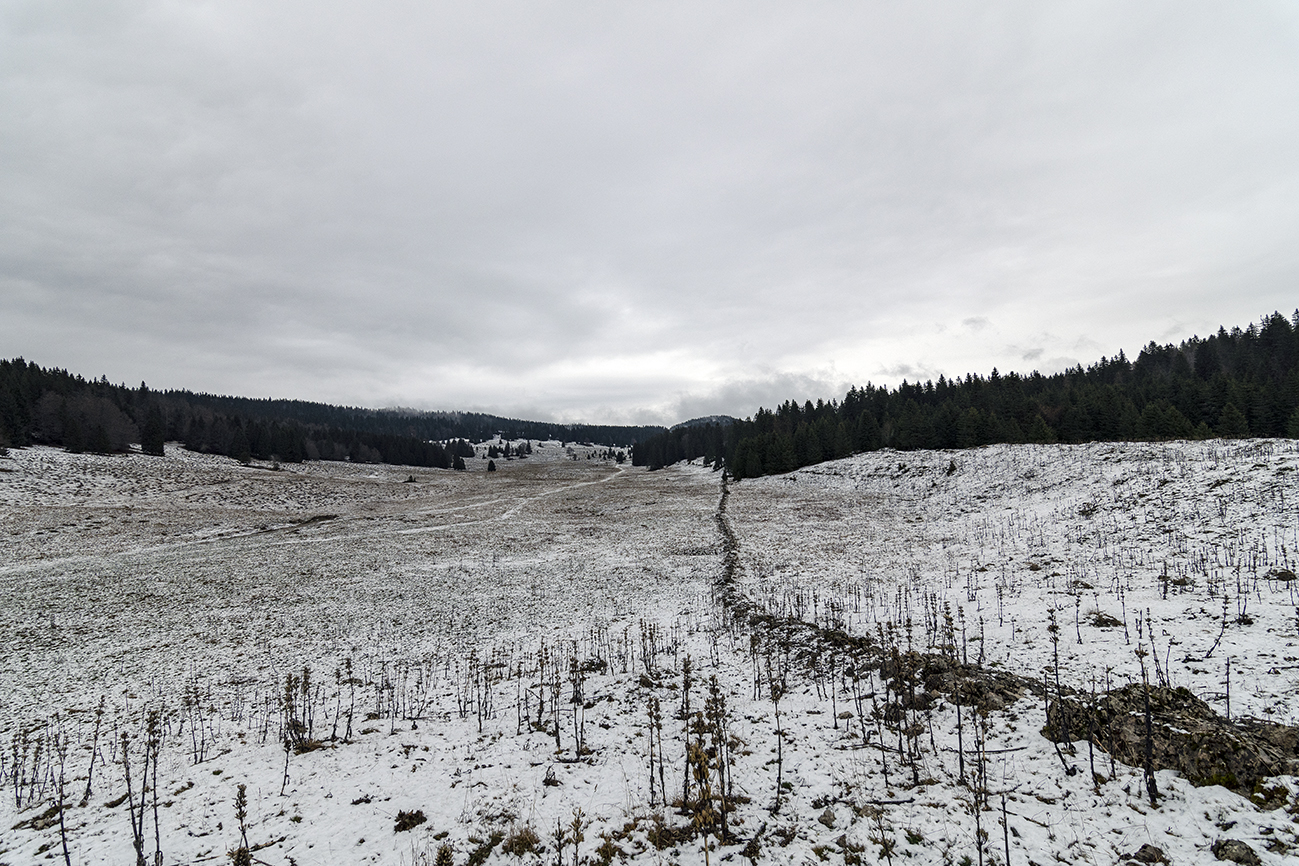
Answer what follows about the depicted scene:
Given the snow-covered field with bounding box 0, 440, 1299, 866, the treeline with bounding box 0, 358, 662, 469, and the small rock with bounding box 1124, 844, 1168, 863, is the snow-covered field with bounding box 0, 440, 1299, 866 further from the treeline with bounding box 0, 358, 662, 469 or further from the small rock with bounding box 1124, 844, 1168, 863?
the treeline with bounding box 0, 358, 662, 469

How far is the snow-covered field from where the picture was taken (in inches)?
258

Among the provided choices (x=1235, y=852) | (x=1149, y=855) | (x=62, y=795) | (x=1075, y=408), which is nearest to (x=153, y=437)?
(x=62, y=795)

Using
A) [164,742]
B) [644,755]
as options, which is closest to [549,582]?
[164,742]

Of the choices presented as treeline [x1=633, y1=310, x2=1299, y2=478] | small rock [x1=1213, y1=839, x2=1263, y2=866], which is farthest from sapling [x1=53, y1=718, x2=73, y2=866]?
treeline [x1=633, y1=310, x2=1299, y2=478]

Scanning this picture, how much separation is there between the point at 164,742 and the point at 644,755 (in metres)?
10.4

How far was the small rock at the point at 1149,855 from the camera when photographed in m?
5.19

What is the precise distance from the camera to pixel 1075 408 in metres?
59.2

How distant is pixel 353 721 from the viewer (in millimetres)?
11039

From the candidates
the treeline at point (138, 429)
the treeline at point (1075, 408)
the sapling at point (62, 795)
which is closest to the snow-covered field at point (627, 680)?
the sapling at point (62, 795)

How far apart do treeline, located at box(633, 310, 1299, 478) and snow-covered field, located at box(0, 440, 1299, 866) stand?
27.8m

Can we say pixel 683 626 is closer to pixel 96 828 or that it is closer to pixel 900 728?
pixel 900 728

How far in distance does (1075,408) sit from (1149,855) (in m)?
71.2

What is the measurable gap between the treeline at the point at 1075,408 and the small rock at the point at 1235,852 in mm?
56062

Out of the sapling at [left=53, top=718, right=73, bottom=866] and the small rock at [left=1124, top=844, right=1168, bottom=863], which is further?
the sapling at [left=53, top=718, right=73, bottom=866]
